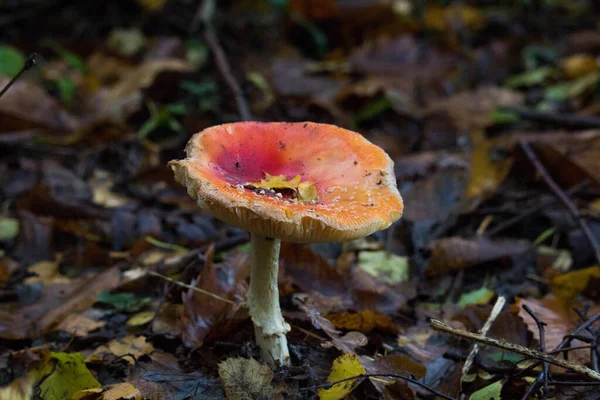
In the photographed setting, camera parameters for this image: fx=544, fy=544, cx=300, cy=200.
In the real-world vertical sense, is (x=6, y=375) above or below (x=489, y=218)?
above

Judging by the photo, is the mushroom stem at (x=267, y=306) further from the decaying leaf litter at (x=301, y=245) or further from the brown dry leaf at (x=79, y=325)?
the brown dry leaf at (x=79, y=325)

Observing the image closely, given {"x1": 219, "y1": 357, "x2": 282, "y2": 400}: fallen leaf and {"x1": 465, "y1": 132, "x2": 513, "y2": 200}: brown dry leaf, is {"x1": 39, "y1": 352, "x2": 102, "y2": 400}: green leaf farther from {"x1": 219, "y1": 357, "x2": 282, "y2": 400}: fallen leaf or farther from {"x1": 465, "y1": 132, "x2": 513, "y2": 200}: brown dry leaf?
{"x1": 465, "y1": 132, "x2": 513, "y2": 200}: brown dry leaf

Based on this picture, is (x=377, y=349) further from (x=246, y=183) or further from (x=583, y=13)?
(x=583, y=13)

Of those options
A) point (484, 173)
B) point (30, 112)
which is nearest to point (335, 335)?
point (484, 173)

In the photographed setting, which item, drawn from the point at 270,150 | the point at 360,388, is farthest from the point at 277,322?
the point at 270,150

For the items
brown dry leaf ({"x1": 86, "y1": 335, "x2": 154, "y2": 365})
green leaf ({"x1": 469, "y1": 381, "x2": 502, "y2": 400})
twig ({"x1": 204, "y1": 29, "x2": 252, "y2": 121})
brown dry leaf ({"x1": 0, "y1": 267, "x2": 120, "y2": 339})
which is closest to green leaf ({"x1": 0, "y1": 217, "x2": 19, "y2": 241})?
brown dry leaf ({"x1": 0, "y1": 267, "x2": 120, "y2": 339})
